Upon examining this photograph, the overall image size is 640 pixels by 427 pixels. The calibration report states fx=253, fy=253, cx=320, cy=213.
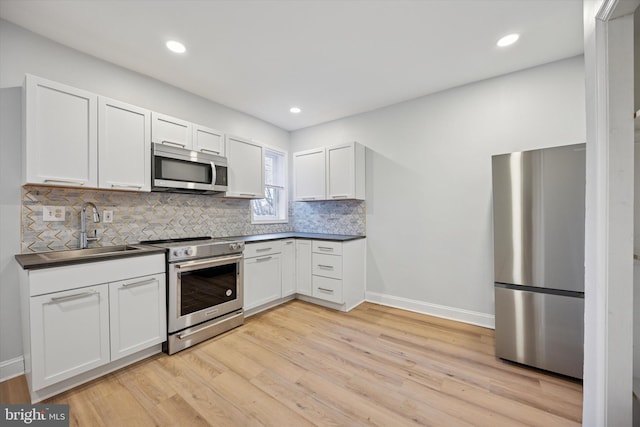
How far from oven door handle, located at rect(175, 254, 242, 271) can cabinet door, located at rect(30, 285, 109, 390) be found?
545mm

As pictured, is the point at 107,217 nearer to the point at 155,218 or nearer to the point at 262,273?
the point at 155,218

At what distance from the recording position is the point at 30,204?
200 centimetres

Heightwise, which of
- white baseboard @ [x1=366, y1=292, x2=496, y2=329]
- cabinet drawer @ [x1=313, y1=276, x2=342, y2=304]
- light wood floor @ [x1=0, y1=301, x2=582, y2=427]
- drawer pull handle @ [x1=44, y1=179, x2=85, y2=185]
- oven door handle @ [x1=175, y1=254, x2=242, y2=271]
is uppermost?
drawer pull handle @ [x1=44, y1=179, x2=85, y2=185]

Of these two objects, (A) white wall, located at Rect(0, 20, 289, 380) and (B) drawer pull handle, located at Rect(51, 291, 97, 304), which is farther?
(A) white wall, located at Rect(0, 20, 289, 380)

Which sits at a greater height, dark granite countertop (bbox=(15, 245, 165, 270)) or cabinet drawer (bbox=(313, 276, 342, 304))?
dark granite countertop (bbox=(15, 245, 165, 270))

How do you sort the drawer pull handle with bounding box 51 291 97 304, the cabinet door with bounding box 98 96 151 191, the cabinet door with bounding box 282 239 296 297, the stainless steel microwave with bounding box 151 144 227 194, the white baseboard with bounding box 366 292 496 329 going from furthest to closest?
the cabinet door with bounding box 282 239 296 297 → the white baseboard with bounding box 366 292 496 329 → the stainless steel microwave with bounding box 151 144 227 194 → the cabinet door with bounding box 98 96 151 191 → the drawer pull handle with bounding box 51 291 97 304

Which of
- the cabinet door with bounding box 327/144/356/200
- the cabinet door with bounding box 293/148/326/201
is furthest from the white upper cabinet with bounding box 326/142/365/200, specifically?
the cabinet door with bounding box 293/148/326/201

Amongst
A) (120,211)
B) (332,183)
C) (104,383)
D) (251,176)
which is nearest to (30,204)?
(120,211)

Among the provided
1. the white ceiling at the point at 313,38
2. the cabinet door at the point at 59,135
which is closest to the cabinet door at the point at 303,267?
the white ceiling at the point at 313,38

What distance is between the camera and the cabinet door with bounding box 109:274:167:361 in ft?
6.34

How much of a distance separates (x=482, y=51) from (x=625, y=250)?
80.5 inches

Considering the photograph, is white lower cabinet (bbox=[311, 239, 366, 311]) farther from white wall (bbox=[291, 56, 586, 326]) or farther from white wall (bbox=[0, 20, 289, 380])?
white wall (bbox=[0, 20, 289, 380])

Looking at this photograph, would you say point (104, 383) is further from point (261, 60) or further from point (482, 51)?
point (482, 51)

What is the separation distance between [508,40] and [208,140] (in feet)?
10.1
